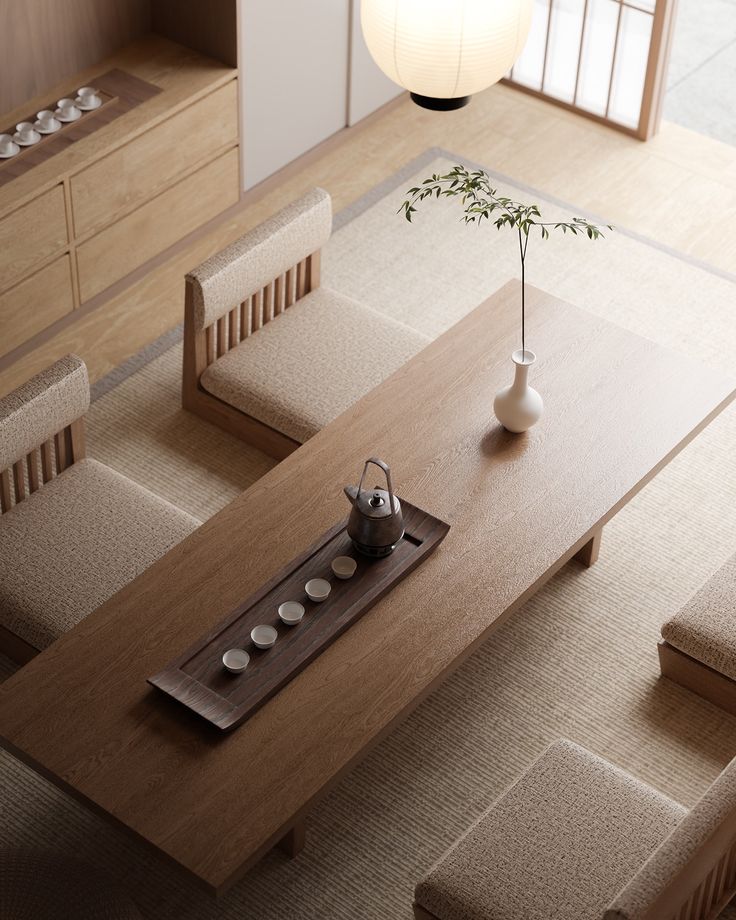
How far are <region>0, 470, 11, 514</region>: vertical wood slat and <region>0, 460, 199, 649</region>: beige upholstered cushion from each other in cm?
4

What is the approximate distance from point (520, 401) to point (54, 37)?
212 cm

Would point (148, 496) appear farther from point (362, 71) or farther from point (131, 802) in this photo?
point (362, 71)

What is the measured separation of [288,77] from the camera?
5.10 metres

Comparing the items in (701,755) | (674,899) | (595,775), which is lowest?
(701,755)

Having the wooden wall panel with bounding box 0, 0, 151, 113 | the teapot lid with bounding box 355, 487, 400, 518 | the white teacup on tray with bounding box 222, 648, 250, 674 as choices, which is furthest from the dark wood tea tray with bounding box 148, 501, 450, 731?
the wooden wall panel with bounding box 0, 0, 151, 113

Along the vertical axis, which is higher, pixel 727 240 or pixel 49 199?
pixel 49 199

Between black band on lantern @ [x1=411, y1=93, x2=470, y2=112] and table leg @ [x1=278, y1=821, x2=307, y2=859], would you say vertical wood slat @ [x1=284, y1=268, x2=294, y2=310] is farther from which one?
table leg @ [x1=278, y1=821, x2=307, y2=859]

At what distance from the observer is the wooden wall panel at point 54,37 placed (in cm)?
449

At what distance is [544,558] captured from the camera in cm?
333

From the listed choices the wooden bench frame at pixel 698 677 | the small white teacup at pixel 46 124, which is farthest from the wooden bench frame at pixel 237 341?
the wooden bench frame at pixel 698 677

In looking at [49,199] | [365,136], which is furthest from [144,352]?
[365,136]

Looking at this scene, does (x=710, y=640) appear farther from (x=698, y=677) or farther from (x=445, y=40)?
(x=445, y=40)

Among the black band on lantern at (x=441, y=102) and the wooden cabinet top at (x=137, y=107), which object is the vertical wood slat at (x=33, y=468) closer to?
the wooden cabinet top at (x=137, y=107)

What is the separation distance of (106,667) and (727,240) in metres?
3.03
